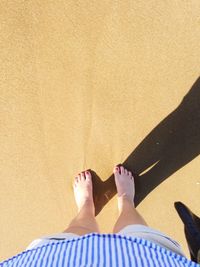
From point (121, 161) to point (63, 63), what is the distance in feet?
1.62

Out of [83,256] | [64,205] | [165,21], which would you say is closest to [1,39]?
[165,21]

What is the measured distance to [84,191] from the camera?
5.79ft

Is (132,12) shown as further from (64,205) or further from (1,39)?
(64,205)

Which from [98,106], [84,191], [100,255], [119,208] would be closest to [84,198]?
[84,191]

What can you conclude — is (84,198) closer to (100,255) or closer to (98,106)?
(98,106)

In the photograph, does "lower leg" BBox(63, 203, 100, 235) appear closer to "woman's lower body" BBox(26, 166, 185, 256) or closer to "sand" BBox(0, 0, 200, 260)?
"woman's lower body" BBox(26, 166, 185, 256)

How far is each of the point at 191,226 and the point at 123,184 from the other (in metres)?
0.33

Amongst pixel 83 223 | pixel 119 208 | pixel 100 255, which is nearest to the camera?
pixel 100 255

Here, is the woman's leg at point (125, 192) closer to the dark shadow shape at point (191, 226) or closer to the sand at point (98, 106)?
the sand at point (98, 106)

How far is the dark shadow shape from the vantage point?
64.2 inches

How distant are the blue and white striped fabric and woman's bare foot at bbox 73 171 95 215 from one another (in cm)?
56

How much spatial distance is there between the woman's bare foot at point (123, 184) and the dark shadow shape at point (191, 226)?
20 centimetres

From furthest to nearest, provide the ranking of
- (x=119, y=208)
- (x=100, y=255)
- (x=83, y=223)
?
(x=119, y=208) → (x=83, y=223) → (x=100, y=255)

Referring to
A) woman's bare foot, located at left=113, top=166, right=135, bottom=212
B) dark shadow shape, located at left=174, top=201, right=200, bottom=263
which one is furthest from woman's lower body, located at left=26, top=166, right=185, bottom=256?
dark shadow shape, located at left=174, top=201, right=200, bottom=263
